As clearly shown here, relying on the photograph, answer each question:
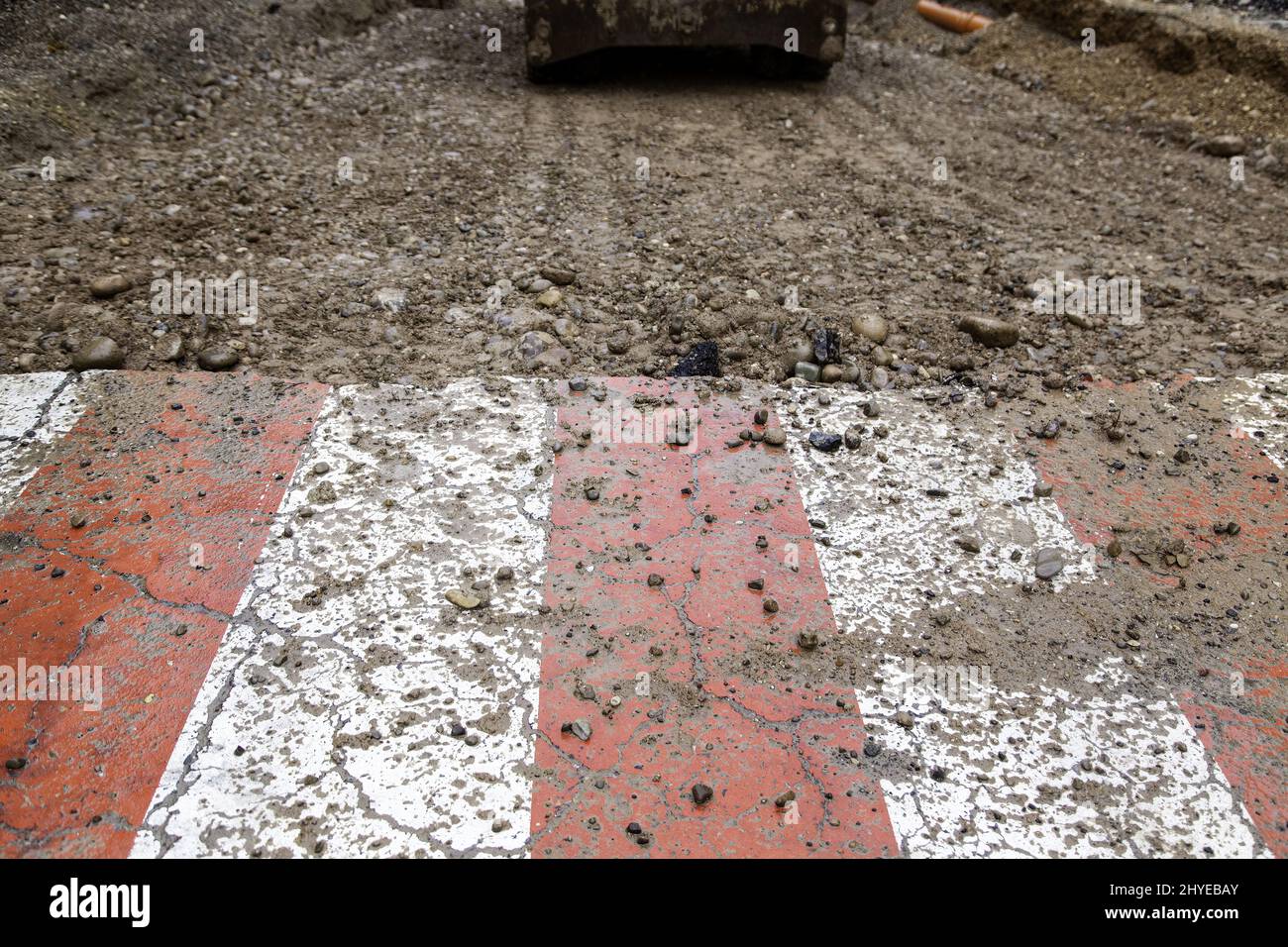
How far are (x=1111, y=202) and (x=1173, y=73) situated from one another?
2.44m

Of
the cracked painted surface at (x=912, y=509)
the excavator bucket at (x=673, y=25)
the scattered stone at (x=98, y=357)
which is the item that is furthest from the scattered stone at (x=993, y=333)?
the excavator bucket at (x=673, y=25)

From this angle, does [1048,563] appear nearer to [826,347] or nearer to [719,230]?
[826,347]

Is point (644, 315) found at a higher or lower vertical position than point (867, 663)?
higher

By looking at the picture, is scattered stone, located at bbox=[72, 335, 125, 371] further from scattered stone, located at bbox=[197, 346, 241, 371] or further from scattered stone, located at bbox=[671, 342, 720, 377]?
scattered stone, located at bbox=[671, 342, 720, 377]

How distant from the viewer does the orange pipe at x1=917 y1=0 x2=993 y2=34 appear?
25.8 feet

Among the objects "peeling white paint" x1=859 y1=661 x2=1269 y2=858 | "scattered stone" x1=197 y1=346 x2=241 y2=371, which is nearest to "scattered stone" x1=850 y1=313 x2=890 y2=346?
"peeling white paint" x1=859 y1=661 x2=1269 y2=858

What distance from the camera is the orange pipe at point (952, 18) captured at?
310 inches

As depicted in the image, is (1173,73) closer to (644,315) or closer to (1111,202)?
(1111,202)

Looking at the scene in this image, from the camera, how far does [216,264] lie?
359 centimetres

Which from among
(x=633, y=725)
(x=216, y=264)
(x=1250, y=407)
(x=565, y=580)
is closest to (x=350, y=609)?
(x=565, y=580)

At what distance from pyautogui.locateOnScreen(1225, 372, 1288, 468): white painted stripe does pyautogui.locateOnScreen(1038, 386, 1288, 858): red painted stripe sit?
68 millimetres

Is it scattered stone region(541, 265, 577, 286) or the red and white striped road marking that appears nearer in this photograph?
the red and white striped road marking

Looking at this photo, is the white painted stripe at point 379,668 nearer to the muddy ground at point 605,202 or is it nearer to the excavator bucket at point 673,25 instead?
the muddy ground at point 605,202

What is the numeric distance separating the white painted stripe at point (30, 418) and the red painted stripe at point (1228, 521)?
310 cm
